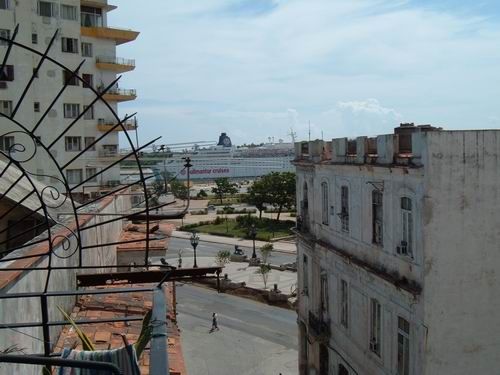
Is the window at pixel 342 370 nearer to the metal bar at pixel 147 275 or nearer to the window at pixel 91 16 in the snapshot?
the metal bar at pixel 147 275

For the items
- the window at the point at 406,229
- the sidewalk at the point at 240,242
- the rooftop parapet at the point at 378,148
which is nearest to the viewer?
the rooftop parapet at the point at 378,148

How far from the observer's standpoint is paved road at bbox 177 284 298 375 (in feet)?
84.6

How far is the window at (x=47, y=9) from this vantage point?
37.1 metres

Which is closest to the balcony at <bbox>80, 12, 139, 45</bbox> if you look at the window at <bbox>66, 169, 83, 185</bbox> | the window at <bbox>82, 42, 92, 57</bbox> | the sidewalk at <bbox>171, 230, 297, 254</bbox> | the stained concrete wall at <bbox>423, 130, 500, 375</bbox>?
the window at <bbox>82, 42, 92, 57</bbox>

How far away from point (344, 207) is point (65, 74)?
24.9 m

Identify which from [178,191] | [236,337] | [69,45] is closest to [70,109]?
[69,45]

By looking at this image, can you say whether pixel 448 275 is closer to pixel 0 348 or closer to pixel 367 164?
pixel 367 164

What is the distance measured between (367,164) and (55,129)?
28273 millimetres

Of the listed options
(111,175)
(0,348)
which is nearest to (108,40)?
(111,175)

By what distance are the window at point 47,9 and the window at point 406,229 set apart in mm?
31372

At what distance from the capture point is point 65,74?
36.1 m

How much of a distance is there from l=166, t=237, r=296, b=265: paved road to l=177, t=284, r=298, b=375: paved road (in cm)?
1080

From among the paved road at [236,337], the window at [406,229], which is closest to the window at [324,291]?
the window at [406,229]

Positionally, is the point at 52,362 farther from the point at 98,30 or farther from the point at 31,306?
the point at 98,30
